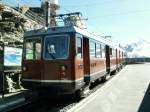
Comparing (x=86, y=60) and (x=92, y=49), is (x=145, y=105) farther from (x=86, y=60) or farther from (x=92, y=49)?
(x=92, y=49)

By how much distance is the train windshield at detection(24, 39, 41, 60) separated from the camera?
1402cm

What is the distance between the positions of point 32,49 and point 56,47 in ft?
4.28

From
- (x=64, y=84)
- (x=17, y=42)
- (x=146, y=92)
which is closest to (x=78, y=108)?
(x=64, y=84)

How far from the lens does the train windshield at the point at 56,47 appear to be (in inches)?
526

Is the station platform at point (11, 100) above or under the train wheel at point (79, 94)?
under

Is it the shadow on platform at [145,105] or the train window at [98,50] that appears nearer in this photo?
the shadow on platform at [145,105]

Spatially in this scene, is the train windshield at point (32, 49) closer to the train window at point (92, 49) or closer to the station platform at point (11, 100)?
the station platform at point (11, 100)

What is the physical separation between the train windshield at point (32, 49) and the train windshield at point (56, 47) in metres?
0.42

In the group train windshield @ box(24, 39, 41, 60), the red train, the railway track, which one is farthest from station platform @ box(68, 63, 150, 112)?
train windshield @ box(24, 39, 41, 60)

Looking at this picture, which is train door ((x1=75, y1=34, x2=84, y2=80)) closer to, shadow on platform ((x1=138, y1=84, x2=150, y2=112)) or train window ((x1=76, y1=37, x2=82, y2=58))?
train window ((x1=76, y1=37, x2=82, y2=58))

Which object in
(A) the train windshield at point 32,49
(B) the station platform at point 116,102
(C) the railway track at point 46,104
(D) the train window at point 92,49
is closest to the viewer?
(B) the station platform at point 116,102

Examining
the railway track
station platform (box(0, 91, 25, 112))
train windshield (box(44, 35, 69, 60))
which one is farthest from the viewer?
train windshield (box(44, 35, 69, 60))

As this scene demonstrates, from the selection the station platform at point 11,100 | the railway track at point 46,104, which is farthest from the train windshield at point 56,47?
the station platform at point 11,100

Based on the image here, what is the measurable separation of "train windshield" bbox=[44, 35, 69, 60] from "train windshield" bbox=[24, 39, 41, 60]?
16.4 inches
